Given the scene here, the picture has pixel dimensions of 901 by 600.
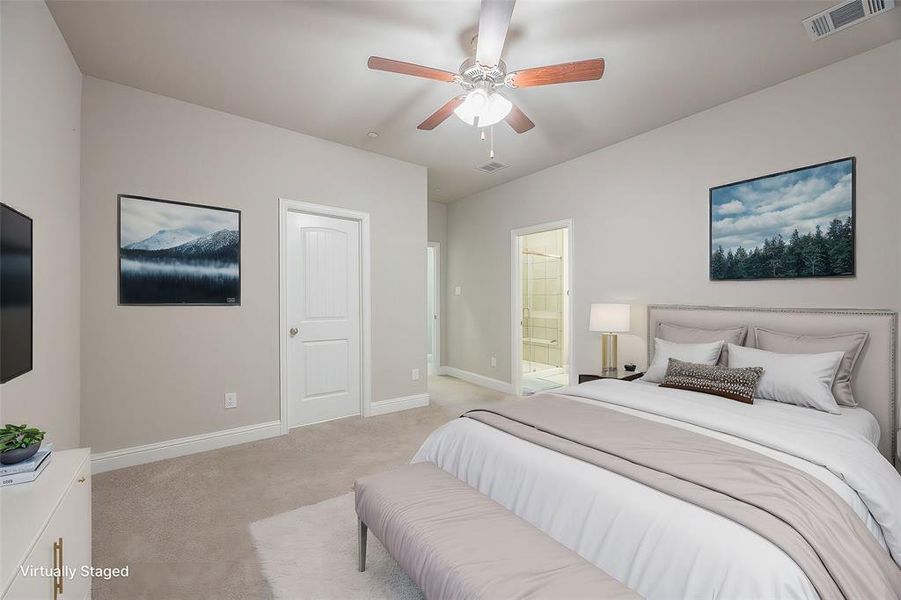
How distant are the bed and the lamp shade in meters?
0.95

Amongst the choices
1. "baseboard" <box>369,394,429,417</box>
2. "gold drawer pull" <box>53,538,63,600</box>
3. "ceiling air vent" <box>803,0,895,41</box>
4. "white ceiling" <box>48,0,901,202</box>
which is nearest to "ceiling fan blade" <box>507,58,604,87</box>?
"white ceiling" <box>48,0,901,202</box>

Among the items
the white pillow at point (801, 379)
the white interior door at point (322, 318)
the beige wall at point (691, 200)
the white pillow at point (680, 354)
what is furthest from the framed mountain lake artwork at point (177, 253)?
the white pillow at point (801, 379)

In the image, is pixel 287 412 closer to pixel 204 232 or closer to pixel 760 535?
pixel 204 232

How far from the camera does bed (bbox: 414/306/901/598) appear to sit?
1118mm

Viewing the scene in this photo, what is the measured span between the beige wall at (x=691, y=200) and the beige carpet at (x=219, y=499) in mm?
2151

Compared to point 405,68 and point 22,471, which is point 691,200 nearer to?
point 405,68

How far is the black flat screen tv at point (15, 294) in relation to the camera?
1.49 meters

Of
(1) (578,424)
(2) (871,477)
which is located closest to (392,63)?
(1) (578,424)

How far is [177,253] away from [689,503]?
355 centimetres

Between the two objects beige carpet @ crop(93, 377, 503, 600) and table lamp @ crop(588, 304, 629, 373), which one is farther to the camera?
table lamp @ crop(588, 304, 629, 373)

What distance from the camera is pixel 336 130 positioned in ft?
11.8

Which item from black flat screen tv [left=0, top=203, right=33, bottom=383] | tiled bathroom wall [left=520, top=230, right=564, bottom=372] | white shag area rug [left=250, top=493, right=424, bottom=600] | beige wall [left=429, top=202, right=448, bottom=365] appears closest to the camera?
black flat screen tv [left=0, top=203, right=33, bottom=383]

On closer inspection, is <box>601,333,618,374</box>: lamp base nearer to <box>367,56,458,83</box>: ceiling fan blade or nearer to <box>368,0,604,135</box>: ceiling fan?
<box>368,0,604,135</box>: ceiling fan

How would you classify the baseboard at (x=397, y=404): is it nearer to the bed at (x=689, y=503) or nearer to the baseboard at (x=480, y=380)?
the baseboard at (x=480, y=380)
